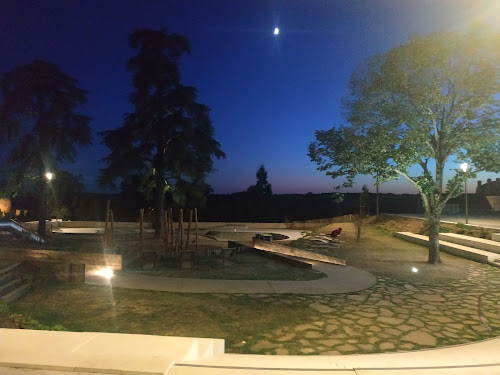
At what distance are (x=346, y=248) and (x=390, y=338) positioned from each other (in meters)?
11.7

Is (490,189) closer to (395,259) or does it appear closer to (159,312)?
(395,259)

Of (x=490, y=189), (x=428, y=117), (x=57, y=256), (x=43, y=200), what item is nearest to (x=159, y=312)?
(x=57, y=256)

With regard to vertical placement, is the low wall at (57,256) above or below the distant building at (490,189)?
below

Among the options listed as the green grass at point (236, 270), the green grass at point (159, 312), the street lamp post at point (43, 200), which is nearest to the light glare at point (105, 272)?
the green grass at point (236, 270)

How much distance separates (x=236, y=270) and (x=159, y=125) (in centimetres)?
1103

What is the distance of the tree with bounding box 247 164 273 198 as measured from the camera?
51.5 meters

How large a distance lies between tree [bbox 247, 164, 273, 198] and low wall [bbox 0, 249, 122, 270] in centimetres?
4139

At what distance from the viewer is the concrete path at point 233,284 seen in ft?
27.4

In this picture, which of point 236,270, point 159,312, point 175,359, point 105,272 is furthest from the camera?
point 236,270

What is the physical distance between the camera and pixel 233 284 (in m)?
8.91

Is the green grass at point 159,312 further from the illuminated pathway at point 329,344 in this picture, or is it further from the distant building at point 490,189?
the distant building at point 490,189

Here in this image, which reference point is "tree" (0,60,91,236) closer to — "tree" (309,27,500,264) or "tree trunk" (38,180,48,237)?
"tree trunk" (38,180,48,237)

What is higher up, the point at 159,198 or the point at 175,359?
the point at 159,198

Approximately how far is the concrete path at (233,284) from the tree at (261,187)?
41292mm
